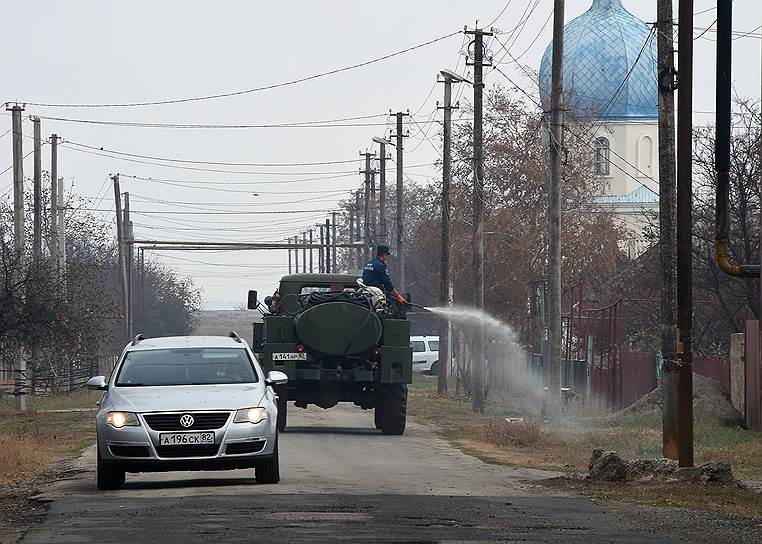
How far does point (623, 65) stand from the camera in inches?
2473

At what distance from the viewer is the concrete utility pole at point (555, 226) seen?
3016 cm

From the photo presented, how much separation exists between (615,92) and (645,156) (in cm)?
660

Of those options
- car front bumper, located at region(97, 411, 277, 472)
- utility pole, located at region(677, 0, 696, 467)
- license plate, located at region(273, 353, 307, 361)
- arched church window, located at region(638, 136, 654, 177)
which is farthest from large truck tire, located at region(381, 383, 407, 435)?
arched church window, located at region(638, 136, 654, 177)

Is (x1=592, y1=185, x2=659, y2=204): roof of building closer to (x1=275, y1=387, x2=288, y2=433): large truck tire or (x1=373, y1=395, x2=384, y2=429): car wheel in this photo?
(x1=373, y1=395, x2=384, y2=429): car wheel

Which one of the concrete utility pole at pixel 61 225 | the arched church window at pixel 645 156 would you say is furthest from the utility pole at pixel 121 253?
the arched church window at pixel 645 156

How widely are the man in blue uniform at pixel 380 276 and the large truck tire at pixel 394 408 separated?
1.49 m

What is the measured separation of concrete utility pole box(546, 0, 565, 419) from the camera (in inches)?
1187

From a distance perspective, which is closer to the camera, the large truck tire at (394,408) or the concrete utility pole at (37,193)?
the large truck tire at (394,408)

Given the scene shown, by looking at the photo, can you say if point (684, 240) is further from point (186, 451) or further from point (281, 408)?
point (281, 408)

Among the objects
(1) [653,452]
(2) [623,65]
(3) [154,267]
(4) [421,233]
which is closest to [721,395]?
(1) [653,452]

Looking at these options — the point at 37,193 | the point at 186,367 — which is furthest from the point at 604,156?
the point at 186,367

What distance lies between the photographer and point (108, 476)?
15.1 metres

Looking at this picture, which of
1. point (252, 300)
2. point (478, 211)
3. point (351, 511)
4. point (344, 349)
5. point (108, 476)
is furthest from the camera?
point (478, 211)

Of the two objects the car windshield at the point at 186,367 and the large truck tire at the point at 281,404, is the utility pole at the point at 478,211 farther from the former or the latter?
the car windshield at the point at 186,367
